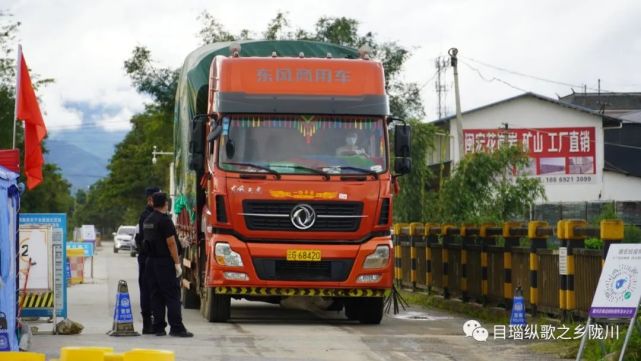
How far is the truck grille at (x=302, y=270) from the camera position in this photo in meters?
18.2

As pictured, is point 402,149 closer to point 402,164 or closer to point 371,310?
point 402,164

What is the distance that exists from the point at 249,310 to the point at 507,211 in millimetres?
25184

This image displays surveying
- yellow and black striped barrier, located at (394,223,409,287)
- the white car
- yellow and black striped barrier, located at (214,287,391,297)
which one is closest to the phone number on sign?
the white car

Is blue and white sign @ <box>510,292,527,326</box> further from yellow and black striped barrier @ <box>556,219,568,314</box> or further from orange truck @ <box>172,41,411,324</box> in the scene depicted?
orange truck @ <box>172,41,411,324</box>

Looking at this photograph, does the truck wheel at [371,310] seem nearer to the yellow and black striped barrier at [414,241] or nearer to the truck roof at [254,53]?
the truck roof at [254,53]

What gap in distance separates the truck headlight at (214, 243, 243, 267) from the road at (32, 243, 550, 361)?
34.0 inches

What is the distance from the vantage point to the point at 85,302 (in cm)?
2578

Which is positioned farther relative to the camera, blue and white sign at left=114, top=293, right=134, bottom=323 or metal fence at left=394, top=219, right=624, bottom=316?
metal fence at left=394, top=219, right=624, bottom=316

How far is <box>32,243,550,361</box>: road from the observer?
47.4 ft

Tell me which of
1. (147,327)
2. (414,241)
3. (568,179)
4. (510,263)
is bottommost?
(147,327)

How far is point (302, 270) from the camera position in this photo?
18.3 metres

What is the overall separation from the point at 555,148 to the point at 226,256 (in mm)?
54004

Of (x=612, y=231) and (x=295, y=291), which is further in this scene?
(x=295, y=291)

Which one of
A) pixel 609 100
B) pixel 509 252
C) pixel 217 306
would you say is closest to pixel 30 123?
pixel 217 306
